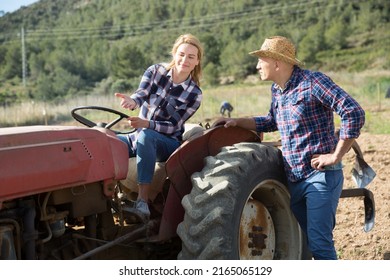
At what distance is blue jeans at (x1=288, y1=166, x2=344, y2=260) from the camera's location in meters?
3.78

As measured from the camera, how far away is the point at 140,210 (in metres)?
3.90

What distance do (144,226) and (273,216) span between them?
3.04 feet

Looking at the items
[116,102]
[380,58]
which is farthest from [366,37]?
[116,102]

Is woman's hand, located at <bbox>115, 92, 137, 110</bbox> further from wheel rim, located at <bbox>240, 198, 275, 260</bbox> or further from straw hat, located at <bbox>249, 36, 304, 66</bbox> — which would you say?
wheel rim, located at <bbox>240, 198, 275, 260</bbox>

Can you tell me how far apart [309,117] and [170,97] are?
102 centimetres

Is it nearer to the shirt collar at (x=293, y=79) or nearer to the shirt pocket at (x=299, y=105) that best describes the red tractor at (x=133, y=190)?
the shirt pocket at (x=299, y=105)

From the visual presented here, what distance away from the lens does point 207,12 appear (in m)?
86.6

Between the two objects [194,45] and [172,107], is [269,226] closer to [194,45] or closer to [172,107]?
[172,107]

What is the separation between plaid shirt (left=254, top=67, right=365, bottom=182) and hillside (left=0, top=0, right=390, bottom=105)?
47713 millimetres

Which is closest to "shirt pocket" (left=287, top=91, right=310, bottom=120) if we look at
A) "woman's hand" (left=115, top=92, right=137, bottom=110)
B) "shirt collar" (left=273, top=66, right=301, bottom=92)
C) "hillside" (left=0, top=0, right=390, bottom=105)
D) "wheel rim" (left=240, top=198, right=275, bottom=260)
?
"shirt collar" (left=273, top=66, right=301, bottom=92)

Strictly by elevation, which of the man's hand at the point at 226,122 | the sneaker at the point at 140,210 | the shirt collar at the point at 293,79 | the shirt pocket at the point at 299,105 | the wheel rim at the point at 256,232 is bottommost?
the wheel rim at the point at 256,232

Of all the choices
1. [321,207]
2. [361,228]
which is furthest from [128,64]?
[321,207]

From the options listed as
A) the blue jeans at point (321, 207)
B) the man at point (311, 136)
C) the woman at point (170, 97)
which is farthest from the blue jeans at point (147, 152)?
the blue jeans at point (321, 207)

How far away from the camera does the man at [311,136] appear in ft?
12.1
